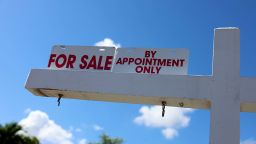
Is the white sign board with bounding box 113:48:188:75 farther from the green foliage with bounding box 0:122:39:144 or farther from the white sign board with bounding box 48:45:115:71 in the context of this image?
the green foliage with bounding box 0:122:39:144

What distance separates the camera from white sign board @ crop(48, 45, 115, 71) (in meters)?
6.83

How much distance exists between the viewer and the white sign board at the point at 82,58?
22.4ft

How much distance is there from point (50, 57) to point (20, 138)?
2037 cm

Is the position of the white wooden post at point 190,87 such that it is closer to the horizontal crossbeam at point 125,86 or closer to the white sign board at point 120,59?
the horizontal crossbeam at point 125,86

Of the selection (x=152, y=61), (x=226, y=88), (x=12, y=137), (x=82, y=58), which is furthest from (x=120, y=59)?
(x=12, y=137)

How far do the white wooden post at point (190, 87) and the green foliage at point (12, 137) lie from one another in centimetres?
1982

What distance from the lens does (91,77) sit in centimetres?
657

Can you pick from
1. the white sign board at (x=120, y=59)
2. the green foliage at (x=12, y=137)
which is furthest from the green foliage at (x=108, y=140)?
the white sign board at (x=120, y=59)

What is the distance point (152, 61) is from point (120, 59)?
1.94ft

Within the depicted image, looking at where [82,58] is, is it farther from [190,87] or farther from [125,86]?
[190,87]

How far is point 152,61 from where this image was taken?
6746 millimetres

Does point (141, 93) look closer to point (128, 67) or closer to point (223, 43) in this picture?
point (128, 67)

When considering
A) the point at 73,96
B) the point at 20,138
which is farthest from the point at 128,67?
the point at 20,138

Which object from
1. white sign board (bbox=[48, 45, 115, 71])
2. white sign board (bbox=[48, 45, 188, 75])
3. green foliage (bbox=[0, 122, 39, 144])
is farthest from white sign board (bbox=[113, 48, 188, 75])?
green foliage (bbox=[0, 122, 39, 144])
